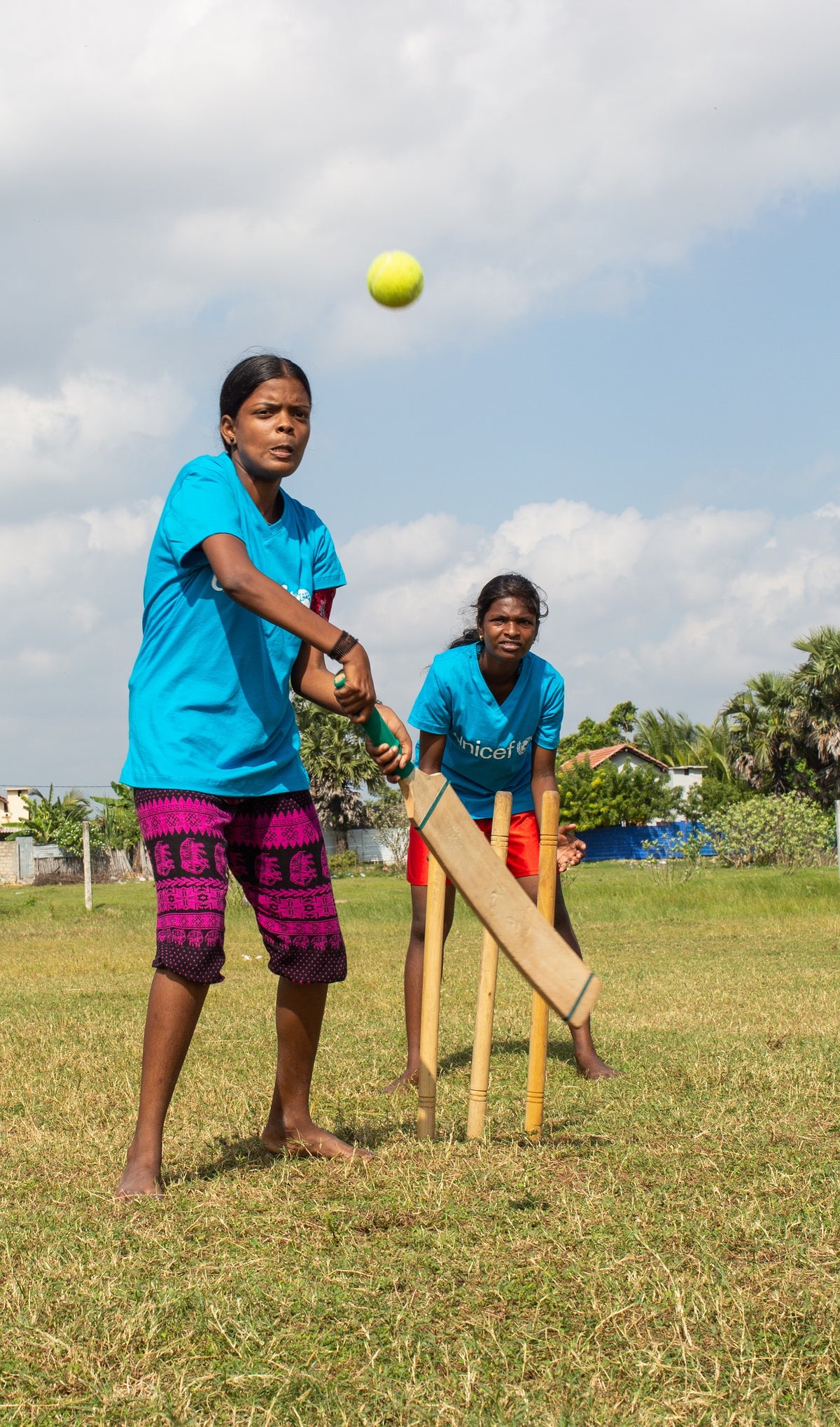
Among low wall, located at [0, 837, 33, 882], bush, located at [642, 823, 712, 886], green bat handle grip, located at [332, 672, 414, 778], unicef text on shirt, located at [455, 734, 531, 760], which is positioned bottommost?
low wall, located at [0, 837, 33, 882]

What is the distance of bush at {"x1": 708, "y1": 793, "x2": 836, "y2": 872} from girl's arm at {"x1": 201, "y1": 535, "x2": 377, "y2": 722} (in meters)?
21.6

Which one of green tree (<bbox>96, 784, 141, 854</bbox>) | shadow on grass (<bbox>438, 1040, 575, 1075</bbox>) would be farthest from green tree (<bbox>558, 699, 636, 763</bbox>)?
shadow on grass (<bbox>438, 1040, 575, 1075</bbox>)

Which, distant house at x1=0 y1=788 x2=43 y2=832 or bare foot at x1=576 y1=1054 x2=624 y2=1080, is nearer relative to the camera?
bare foot at x1=576 y1=1054 x2=624 y2=1080

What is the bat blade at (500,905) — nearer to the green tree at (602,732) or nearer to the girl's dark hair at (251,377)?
the girl's dark hair at (251,377)

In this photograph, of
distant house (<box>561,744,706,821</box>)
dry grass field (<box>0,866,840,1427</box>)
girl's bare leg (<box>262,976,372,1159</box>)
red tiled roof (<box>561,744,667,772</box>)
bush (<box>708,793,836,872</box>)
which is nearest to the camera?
dry grass field (<box>0,866,840,1427</box>)

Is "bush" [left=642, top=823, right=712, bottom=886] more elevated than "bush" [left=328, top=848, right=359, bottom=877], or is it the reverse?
"bush" [left=642, top=823, right=712, bottom=886]

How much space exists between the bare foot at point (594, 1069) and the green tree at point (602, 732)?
137ft

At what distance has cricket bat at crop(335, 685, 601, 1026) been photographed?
317cm

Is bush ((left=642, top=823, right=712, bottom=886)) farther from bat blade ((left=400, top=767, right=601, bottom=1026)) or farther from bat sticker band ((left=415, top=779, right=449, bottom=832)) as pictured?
bat sticker band ((left=415, top=779, right=449, bottom=832))

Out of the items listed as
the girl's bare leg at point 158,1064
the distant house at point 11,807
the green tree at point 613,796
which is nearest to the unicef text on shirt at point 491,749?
the girl's bare leg at point 158,1064

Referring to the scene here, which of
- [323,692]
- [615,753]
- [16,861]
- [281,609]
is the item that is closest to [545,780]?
[323,692]

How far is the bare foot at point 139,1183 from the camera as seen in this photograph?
3.01 metres

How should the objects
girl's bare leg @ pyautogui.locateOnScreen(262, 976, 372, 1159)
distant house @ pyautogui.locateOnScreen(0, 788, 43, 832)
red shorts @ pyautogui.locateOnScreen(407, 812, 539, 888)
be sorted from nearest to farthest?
1. girl's bare leg @ pyautogui.locateOnScreen(262, 976, 372, 1159)
2. red shorts @ pyautogui.locateOnScreen(407, 812, 539, 888)
3. distant house @ pyautogui.locateOnScreen(0, 788, 43, 832)

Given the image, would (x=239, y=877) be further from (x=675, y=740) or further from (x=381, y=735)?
(x=675, y=740)
